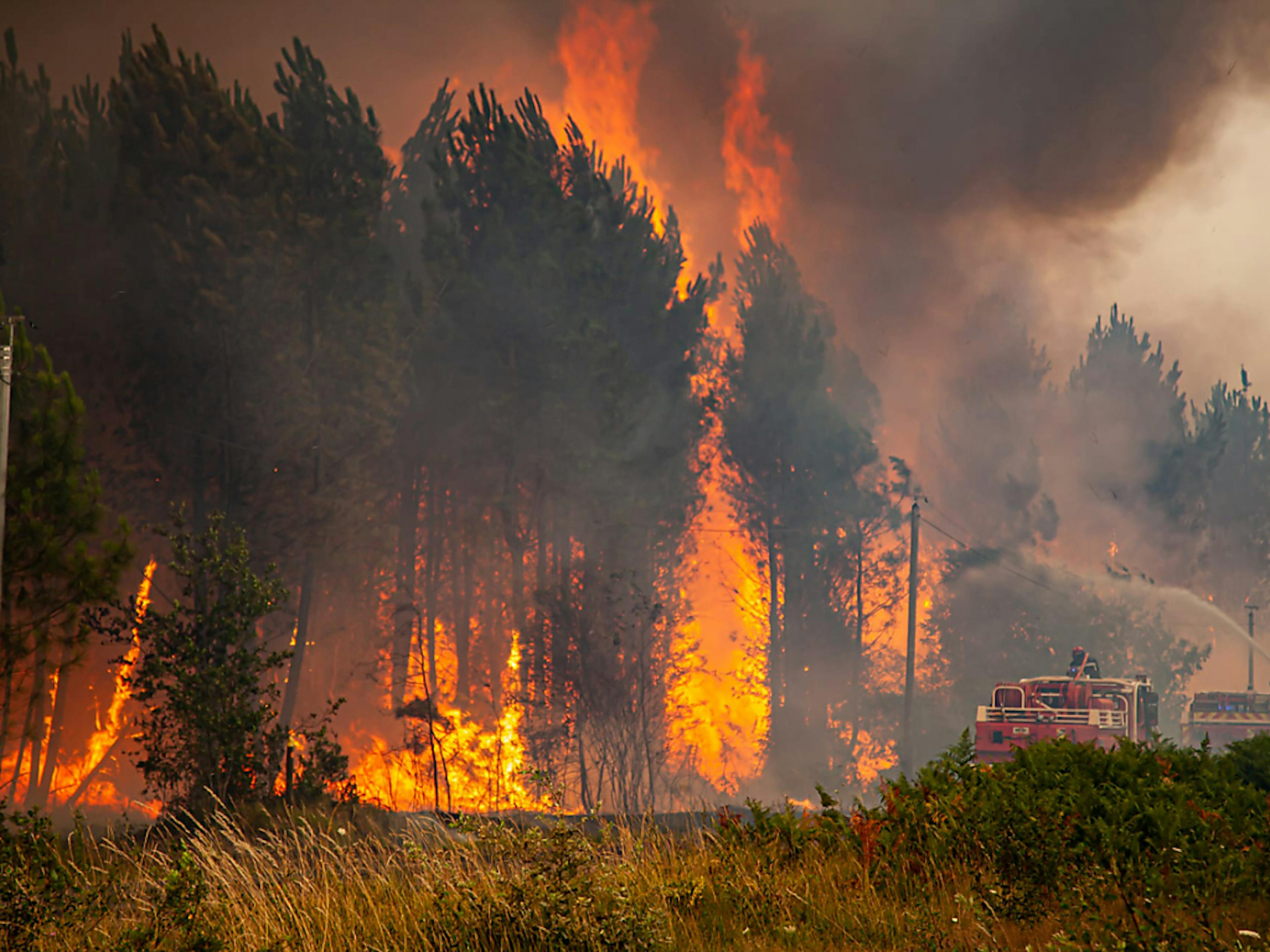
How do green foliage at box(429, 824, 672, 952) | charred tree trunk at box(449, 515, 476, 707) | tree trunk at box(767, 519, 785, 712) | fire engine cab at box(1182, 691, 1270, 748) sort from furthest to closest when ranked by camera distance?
tree trunk at box(767, 519, 785, 712) → charred tree trunk at box(449, 515, 476, 707) → fire engine cab at box(1182, 691, 1270, 748) → green foliage at box(429, 824, 672, 952)

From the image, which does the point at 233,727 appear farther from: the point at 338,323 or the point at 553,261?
the point at 553,261

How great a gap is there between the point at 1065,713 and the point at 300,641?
61.9 feet

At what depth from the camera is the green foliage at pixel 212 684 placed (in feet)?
48.5

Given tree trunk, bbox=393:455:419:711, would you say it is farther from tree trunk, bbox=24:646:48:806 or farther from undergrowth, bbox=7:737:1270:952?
undergrowth, bbox=7:737:1270:952

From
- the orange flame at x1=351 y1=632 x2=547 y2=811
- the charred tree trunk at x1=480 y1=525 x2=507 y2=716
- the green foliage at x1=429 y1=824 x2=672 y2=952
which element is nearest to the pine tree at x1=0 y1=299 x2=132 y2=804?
the orange flame at x1=351 y1=632 x2=547 y2=811

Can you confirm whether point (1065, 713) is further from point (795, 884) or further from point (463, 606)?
point (463, 606)

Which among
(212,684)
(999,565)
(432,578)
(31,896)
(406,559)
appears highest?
(999,565)

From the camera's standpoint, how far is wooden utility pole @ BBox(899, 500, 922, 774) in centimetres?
2953

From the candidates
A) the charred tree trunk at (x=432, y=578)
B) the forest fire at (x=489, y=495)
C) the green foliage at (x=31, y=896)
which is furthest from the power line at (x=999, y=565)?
the green foliage at (x=31, y=896)

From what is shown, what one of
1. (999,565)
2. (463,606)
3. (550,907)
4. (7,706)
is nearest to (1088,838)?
(550,907)

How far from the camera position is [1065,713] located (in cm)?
2203

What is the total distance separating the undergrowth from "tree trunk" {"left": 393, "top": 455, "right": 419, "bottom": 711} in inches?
937

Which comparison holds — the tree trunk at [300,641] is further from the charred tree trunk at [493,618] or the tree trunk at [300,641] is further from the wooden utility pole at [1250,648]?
the wooden utility pole at [1250,648]

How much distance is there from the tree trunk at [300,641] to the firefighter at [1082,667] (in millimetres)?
19258
